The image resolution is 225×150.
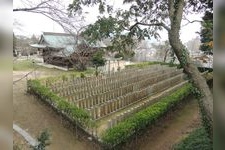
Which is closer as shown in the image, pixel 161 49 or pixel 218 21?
→ pixel 218 21

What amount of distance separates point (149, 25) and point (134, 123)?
3.14 metres

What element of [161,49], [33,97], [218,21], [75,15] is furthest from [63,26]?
[161,49]

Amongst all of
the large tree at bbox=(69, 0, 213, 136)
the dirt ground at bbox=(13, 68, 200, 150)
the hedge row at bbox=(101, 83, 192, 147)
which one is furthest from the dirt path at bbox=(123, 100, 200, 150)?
the large tree at bbox=(69, 0, 213, 136)

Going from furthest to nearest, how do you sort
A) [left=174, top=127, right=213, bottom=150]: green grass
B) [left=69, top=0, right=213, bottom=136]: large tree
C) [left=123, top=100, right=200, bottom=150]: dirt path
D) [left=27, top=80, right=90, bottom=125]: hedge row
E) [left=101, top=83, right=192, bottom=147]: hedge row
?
[left=27, top=80, right=90, bottom=125]: hedge row
[left=123, top=100, right=200, bottom=150]: dirt path
[left=101, top=83, right=192, bottom=147]: hedge row
[left=174, top=127, right=213, bottom=150]: green grass
[left=69, top=0, right=213, bottom=136]: large tree

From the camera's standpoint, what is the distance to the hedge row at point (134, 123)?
6562 mm

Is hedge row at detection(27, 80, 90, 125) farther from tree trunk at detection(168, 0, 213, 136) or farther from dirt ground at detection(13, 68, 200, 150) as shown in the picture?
tree trunk at detection(168, 0, 213, 136)

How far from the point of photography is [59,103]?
910 centimetres

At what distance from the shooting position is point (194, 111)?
34.9 feet

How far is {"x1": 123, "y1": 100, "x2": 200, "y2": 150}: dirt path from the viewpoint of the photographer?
7359mm

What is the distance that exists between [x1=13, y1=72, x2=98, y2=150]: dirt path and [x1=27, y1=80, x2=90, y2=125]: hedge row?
407 mm

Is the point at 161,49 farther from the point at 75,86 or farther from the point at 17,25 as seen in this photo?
the point at 17,25

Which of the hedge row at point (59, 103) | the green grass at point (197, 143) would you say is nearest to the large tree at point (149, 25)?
the green grass at point (197, 143)

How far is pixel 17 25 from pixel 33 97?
24.9 ft

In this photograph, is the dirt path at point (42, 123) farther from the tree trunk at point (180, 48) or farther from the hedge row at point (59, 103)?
the tree trunk at point (180, 48)
